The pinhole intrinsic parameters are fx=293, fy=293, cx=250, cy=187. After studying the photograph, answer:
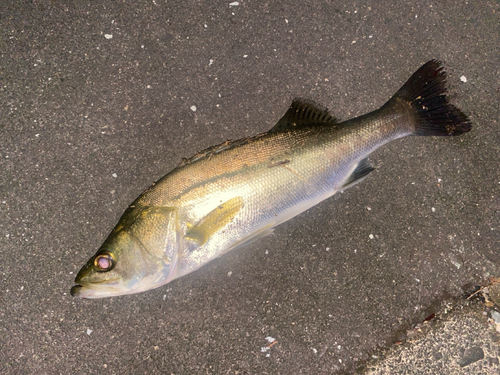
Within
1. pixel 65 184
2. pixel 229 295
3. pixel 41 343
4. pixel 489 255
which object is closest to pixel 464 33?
pixel 489 255

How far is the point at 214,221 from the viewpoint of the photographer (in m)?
2.11

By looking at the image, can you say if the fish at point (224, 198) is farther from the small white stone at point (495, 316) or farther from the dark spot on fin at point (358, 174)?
the small white stone at point (495, 316)

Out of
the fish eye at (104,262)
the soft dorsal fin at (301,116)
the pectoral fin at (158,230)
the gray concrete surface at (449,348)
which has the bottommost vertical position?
the gray concrete surface at (449,348)

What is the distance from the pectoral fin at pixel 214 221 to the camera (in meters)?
2.10

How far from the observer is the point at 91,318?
8.59ft

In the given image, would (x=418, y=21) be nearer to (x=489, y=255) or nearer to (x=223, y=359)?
(x=489, y=255)

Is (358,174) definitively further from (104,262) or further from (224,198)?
(104,262)

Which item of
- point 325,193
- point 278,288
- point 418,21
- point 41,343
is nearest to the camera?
point 325,193

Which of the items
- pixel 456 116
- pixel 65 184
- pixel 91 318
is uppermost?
pixel 456 116

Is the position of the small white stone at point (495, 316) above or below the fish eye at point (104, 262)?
below

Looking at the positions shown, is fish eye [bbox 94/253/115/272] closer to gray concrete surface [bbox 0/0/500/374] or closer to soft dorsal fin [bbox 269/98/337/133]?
gray concrete surface [bbox 0/0/500/374]

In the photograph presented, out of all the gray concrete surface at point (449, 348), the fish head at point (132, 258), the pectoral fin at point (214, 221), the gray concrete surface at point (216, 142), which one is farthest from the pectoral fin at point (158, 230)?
the gray concrete surface at point (449, 348)

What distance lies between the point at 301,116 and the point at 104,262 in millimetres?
1827

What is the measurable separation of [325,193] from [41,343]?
→ 279 cm
